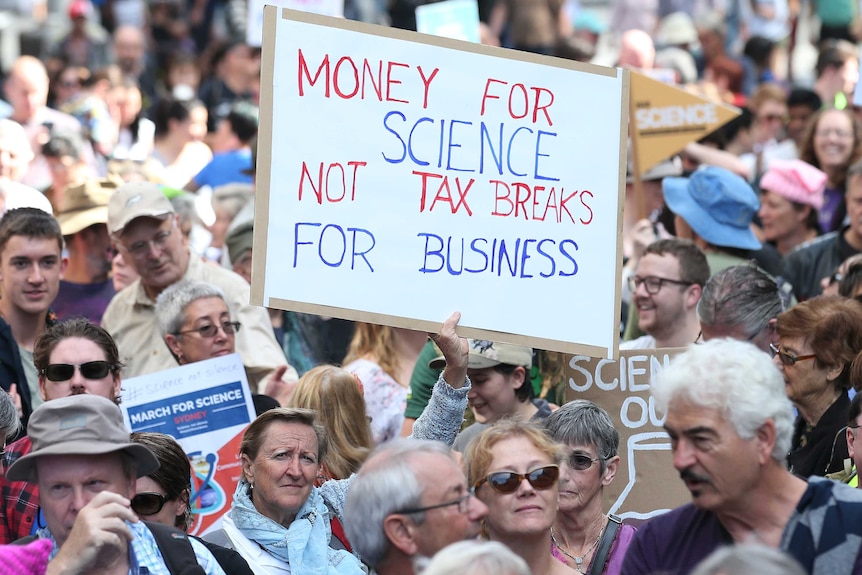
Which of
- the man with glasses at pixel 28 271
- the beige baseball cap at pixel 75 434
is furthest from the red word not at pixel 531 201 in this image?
the man with glasses at pixel 28 271

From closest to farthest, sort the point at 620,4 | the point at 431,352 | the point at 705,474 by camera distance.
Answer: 1. the point at 705,474
2. the point at 431,352
3. the point at 620,4

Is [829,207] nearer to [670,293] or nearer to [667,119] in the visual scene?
[667,119]

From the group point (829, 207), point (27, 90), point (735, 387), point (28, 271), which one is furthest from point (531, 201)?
point (27, 90)

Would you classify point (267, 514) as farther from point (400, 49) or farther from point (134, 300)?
point (134, 300)

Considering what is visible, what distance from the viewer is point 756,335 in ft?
19.2

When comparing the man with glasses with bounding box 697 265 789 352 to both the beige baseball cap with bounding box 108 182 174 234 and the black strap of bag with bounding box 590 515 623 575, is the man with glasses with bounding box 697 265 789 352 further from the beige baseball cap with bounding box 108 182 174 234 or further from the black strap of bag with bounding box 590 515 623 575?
the beige baseball cap with bounding box 108 182 174 234

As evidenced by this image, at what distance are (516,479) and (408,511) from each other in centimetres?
64

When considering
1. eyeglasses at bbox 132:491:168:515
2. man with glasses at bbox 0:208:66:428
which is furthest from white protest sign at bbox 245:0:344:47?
eyeglasses at bbox 132:491:168:515

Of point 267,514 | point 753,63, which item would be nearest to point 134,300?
point 267,514

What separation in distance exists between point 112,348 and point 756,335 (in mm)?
2514

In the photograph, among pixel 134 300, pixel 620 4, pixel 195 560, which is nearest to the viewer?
pixel 195 560

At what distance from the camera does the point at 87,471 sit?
12.7 feet

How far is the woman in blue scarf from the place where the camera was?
15.7ft

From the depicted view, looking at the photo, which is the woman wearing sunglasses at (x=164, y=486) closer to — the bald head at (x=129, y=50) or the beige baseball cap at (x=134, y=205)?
the beige baseball cap at (x=134, y=205)
